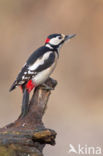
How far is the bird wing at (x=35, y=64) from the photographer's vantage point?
11.9ft

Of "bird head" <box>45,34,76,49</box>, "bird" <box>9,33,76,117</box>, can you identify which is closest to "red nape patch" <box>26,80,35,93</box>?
"bird" <box>9,33,76,117</box>

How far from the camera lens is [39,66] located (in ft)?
12.3

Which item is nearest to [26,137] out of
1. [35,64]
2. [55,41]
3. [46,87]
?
[46,87]

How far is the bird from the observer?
3623 millimetres

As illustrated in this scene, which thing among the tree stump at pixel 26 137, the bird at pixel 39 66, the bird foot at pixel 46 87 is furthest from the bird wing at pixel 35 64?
the tree stump at pixel 26 137

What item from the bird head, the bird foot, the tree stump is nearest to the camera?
the tree stump

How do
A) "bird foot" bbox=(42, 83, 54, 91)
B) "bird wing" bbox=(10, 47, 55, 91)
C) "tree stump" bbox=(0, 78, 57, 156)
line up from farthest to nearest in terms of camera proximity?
"bird wing" bbox=(10, 47, 55, 91) < "bird foot" bbox=(42, 83, 54, 91) < "tree stump" bbox=(0, 78, 57, 156)

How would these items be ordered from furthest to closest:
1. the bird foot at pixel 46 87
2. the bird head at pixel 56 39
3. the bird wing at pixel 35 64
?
the bird head at pixel 56 39 → the bird wing at pixel 35 64 → the bird foot at pixel 46 87

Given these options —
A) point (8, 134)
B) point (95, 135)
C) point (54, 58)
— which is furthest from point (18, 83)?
point (95, 135)

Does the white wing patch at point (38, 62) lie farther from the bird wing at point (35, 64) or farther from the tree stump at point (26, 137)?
the tree stump at point (26, 137)

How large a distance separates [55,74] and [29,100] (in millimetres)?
5251

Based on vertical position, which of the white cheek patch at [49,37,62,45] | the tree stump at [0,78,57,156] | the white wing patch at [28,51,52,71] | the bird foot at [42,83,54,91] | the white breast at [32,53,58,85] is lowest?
the tree stump at [0,78,57,156]

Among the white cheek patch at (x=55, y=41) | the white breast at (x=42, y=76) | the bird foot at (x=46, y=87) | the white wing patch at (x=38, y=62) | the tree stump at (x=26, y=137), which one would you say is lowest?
the tree stump at (x=26, y=137)

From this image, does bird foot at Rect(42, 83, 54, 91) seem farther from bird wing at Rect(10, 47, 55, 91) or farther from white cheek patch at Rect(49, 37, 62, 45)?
white cheek patch at Rect(49, 37, 62, 45)
